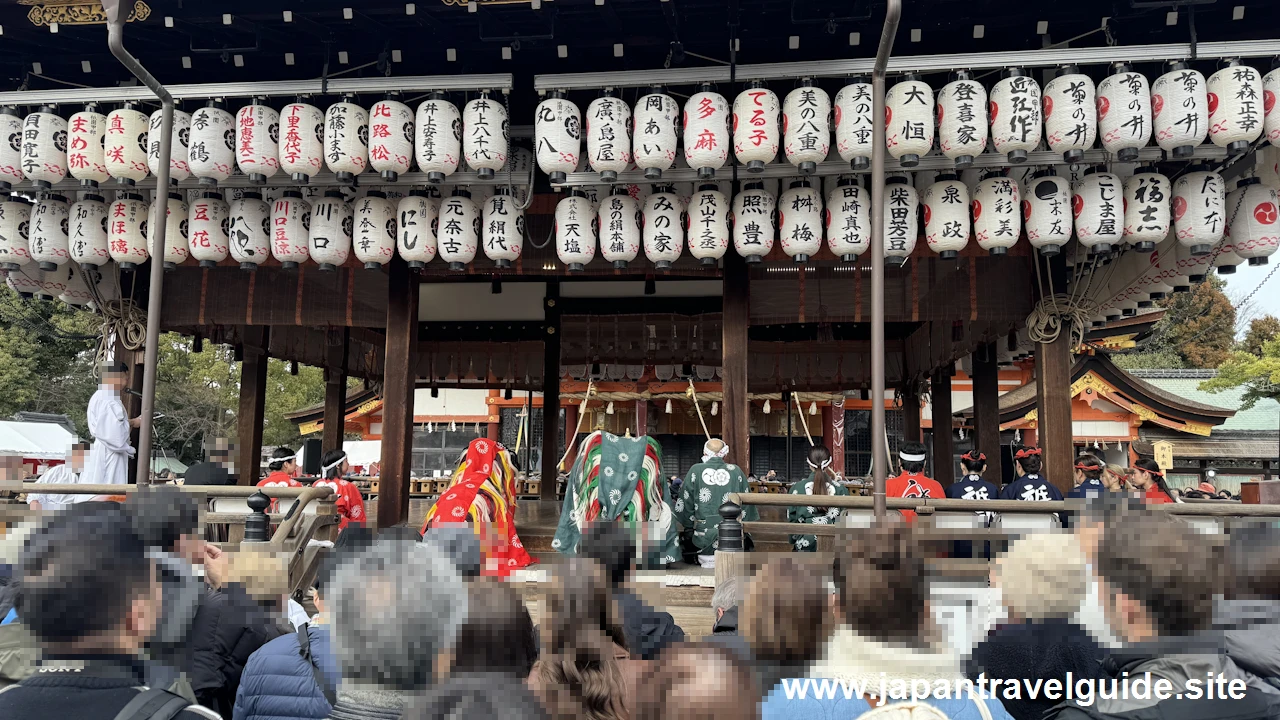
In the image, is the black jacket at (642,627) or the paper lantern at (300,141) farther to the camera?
the paper lantern at (300,141)

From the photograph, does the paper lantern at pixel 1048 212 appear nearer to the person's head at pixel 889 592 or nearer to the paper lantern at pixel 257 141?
the person's head at pixel 889 592

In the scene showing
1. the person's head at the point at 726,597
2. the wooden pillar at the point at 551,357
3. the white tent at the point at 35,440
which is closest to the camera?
the person's head at the point at 726,597

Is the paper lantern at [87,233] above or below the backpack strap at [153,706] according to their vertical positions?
above

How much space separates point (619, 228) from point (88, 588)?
600 centimetres

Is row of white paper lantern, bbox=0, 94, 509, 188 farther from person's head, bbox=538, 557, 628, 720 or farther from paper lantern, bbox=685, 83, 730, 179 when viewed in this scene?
person's head, bbox=538, 557, 628, 720

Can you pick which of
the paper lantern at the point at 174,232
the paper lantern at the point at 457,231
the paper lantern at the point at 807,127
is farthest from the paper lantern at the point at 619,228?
the paper lantern at the point at 174,232

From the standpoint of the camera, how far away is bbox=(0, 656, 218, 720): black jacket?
1.73 m

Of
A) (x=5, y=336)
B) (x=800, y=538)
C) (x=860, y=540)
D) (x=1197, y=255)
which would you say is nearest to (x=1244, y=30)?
(x=1197, y=255)

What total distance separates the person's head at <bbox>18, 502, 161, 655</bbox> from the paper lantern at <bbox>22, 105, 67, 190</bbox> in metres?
7.31

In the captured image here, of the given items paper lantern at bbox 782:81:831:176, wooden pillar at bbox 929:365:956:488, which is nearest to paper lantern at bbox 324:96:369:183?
paper lantern at bbox 782:81:831:176

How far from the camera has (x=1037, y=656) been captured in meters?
2.54

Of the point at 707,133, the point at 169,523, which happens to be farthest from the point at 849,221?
the point at 169,523

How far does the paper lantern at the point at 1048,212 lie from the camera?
6938 mm

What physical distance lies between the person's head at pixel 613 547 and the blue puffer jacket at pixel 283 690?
878mm
